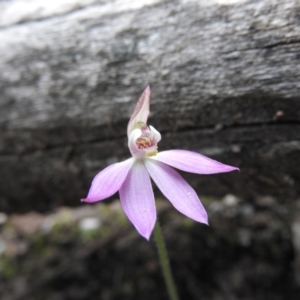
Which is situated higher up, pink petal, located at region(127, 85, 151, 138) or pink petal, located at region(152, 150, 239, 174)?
pink petal, located at region(127, 85, 151, 138)

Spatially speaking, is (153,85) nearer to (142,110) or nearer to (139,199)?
(142,110)

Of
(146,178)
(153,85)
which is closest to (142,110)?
(146,178)

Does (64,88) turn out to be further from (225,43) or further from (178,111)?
(225,43)

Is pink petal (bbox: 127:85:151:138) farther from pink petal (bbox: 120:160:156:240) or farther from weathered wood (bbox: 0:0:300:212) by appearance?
weathered wood (bbox: 0:0:300:212)

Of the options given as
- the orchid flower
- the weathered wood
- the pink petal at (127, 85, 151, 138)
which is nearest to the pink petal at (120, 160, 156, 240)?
the orchid flower

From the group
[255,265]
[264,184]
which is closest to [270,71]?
[264,184]
